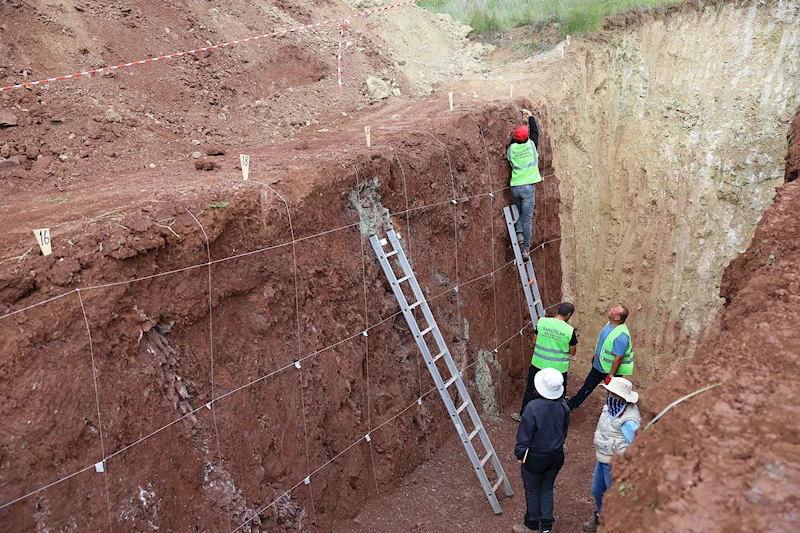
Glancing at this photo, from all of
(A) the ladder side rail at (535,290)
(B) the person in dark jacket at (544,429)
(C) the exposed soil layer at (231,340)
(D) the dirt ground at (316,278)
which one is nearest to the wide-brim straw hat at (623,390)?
(B) the person in dark jacket at (544,429)

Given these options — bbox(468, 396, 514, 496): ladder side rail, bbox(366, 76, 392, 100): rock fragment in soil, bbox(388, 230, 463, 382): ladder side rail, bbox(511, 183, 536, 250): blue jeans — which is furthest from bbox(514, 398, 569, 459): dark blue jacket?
bbox(366, 76, 392, 100): rock fragment in soil

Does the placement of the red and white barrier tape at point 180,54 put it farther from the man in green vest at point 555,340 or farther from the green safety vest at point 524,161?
the man in green vest at point 555,340

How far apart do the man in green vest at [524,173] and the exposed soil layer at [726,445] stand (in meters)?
4.99

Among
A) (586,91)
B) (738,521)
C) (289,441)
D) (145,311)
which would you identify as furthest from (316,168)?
(586,91)

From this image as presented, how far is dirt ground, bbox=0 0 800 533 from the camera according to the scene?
425 cm

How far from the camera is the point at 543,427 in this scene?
5.55m

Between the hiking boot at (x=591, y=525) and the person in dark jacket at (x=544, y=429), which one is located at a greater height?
the person in dark jacket at (x=544, y=429)

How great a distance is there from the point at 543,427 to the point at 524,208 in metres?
4.69

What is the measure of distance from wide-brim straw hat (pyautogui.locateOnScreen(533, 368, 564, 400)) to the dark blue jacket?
7 centimetres

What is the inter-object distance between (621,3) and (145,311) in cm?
1296

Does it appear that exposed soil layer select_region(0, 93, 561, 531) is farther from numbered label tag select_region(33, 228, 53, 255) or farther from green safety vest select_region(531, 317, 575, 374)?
green safety vest select_region(531, 317, 575, 374)

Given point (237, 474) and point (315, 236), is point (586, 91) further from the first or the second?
point (237, 474)

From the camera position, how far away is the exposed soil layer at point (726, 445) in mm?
2812

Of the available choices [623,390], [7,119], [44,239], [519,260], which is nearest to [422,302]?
[623,390]
